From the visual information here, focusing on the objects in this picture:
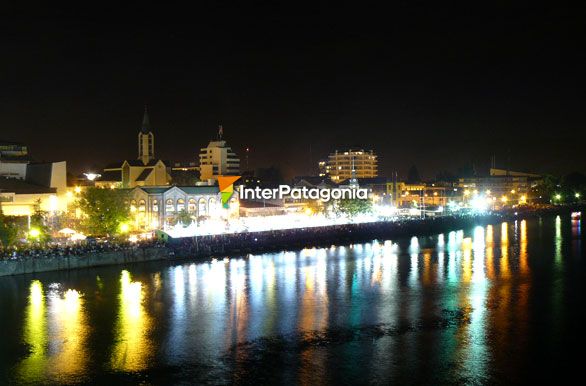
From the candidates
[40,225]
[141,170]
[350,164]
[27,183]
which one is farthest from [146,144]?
[350,164]

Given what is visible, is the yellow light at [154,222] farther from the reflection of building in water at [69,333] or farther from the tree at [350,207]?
the reflection of building in water at [69,333]

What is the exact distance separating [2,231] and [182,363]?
1525cm

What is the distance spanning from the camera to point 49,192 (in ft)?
114

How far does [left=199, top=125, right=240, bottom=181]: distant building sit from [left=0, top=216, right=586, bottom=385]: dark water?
3696cm

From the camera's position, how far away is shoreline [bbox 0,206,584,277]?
25.3 m

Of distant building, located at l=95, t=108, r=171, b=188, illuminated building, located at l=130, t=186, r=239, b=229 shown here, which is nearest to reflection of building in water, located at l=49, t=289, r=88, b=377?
illuminated building, located at l=130, t=186, r=239, b=229

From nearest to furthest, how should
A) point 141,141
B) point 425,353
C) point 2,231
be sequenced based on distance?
point 425,353 < point 2,231 < point 141,141

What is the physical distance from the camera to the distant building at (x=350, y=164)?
328ft

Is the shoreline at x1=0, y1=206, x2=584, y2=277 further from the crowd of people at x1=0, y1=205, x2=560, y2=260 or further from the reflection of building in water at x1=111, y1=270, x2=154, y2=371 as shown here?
the reflection of building in water at x1=111, y1=270, x2=154, y2=371

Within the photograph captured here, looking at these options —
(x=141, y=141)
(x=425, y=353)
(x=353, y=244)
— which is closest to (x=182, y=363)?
(x=425, y=353)

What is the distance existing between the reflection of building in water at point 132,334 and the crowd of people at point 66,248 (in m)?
4.92

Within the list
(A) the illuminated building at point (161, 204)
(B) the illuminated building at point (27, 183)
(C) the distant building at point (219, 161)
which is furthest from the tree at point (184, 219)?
(C) the distant building at point (219, 161)

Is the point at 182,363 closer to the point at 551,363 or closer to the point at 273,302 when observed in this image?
the point at 273,302

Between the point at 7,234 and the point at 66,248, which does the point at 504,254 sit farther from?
the point at 7,234
